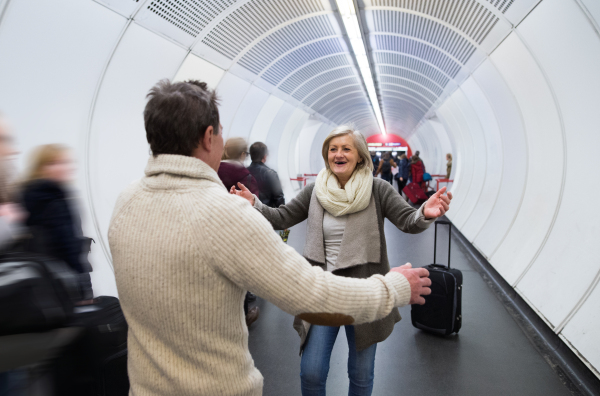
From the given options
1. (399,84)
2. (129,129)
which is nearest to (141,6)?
(129,129)

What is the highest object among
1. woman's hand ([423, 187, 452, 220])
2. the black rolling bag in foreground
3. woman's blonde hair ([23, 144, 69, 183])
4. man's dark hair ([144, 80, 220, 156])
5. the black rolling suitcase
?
man's dark hair ([144, 80, 220, 156])

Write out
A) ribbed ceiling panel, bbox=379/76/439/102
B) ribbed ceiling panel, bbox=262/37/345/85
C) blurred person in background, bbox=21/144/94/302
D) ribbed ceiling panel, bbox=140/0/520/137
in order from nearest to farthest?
blurred person in background, bbox=21/144/94/302, ribbed ceiling panel, bbox=140/0/520/137, ribbed ceiling panel, bbox=262/37/345/85, ribbed ceiling panel, bbox=379/76/439/102

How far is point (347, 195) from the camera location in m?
2.72

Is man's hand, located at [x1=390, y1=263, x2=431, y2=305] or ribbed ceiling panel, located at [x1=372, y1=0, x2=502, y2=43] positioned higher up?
ribbed ceiling panel, located at [x1=372, y1=0, x2=502, y2=43]

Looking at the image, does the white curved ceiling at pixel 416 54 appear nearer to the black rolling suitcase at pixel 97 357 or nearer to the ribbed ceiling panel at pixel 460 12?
the ribbed ceiling panel at pixel 460 12

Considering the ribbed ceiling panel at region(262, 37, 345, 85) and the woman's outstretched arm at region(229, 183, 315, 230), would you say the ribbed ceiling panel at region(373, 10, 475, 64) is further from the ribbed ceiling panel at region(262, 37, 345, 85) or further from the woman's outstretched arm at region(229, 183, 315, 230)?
the woman's outstretched arm at region(229, 183, 315, 230)

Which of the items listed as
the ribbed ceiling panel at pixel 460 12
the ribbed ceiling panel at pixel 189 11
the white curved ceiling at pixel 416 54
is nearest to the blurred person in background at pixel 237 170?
the white curved ceiling at pixel 416 54

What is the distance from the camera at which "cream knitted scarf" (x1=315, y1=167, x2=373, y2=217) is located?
2.71m

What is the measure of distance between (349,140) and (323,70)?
391 inches

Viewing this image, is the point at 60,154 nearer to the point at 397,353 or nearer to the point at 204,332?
the point at 204,332

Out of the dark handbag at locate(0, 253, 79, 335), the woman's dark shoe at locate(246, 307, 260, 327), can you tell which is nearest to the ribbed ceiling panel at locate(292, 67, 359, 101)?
the woman's dark shoe at locate(246, 307, 260, 327)

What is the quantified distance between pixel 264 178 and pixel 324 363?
355 centimetres

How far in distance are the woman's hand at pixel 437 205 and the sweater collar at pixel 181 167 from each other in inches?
58.3

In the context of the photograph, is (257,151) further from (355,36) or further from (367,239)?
(355,36)
